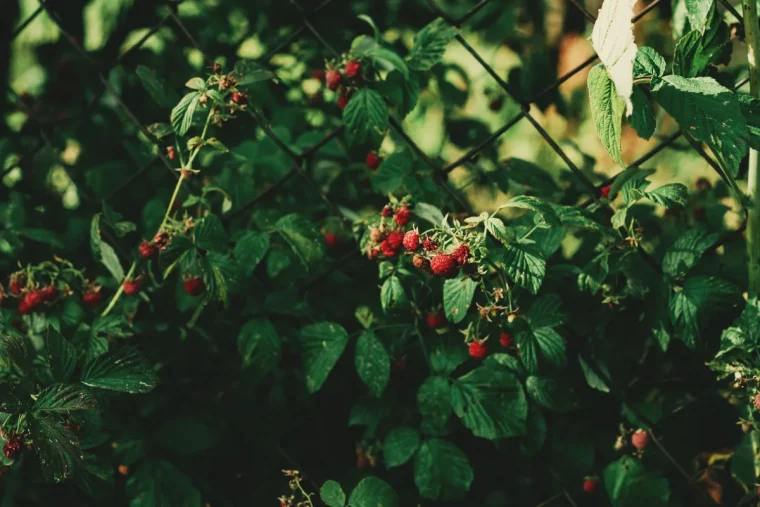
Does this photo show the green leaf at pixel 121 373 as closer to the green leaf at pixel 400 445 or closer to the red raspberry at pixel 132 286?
the red raspberry at pixel 132 286

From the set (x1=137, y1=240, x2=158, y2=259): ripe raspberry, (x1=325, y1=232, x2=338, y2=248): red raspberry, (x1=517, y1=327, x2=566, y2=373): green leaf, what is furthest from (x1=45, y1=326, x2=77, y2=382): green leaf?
(x1=517, y1=327, x2=566, y2=373): green leaf

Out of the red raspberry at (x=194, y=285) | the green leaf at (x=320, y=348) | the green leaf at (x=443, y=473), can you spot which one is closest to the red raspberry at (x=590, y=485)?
the green leaf at (x=443, y=473)

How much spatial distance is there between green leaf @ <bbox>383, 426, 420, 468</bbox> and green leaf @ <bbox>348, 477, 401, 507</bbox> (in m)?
0.09

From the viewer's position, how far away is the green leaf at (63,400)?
1045mm

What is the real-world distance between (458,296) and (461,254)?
134 millimetres

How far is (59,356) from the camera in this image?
1115 millimetres

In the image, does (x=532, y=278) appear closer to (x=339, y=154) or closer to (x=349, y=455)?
(x=349, y=455)

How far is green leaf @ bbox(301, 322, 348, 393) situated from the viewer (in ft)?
4.20

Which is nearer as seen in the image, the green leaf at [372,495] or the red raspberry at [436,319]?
the green leaf at [372,495]

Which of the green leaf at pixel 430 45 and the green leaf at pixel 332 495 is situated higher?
the green leaf at pixel 430 45

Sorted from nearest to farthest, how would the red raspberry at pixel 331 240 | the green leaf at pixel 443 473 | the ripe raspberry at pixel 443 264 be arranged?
the ripe raspberry at pixel 443 264 < the green leaf at pixel 443 473 < the red raspberry at pixel 331 240

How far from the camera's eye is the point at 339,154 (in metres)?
1.71

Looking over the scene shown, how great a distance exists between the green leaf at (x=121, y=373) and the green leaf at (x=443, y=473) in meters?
0.44

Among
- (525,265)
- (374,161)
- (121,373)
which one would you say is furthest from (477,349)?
(121,373)
